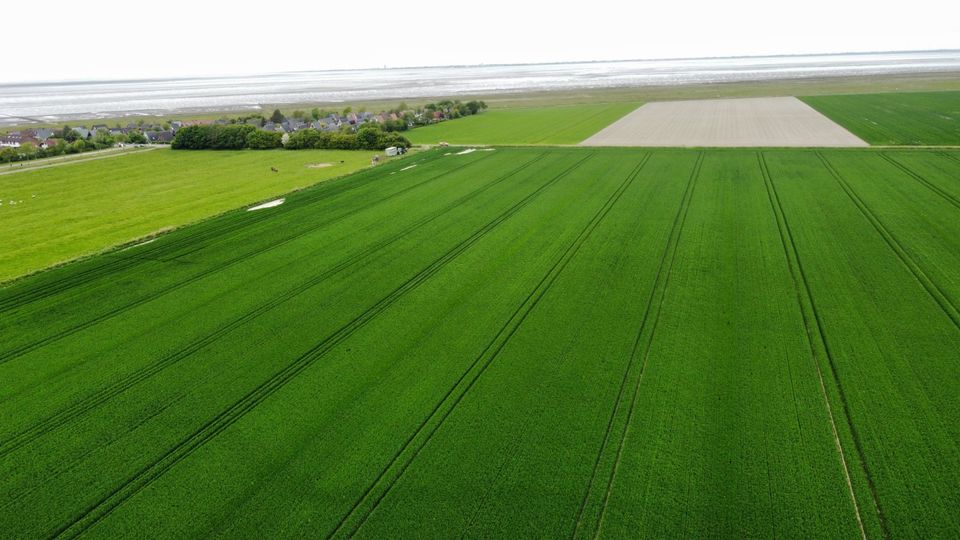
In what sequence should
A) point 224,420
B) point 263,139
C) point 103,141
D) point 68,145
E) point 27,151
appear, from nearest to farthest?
1. point 224,420
2. point 27,151
3. point 263,139
4. point 68,145
5. point 103,141

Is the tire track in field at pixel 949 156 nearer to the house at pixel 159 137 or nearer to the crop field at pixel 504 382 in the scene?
the crop field at pixel 504 382

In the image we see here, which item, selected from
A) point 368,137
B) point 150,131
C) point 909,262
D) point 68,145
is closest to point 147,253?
point 368,137

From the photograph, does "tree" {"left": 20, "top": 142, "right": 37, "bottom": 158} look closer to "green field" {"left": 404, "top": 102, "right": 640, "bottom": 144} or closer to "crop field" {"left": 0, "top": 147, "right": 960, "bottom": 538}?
"green field" {"left": 404, "top": 102, "right": 640, "bottom": 144}

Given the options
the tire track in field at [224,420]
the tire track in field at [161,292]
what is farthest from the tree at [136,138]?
the tire track in field at [224,420]

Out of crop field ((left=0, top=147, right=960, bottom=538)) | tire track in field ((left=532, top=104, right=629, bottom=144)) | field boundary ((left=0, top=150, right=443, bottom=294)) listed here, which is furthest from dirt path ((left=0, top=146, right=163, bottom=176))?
tire track in field ((left=532, top=104, right=629, bottom=144))

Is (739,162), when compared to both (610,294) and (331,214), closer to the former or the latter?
(610,294)

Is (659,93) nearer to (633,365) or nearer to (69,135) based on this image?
(69,135)
